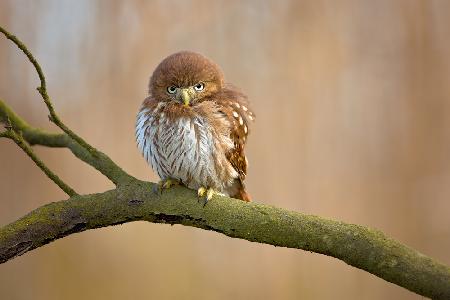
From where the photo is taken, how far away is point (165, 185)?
2014mm

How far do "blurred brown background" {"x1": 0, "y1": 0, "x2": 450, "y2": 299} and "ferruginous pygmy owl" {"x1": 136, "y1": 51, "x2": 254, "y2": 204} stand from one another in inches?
64.0

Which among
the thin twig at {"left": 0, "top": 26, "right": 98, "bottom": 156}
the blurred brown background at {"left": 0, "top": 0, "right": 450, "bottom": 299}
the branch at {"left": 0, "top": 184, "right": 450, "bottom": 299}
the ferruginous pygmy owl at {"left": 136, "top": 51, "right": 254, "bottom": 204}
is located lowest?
the branch at {"left": 0, "top": 184, "right": 450, "bottom": 299}

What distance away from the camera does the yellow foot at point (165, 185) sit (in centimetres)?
189

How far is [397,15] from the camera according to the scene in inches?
175

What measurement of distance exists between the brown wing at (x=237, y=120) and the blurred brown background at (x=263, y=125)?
1.58 meters

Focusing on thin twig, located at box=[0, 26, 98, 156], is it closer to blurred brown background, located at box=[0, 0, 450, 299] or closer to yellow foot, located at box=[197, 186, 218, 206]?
yellow foot, located at box=[197, 186, 218, 206]

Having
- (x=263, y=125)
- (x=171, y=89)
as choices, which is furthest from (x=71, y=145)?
(x=263, y=125)

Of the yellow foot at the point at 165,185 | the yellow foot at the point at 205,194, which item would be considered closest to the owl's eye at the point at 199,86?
the yellow foot at the point at 165,185

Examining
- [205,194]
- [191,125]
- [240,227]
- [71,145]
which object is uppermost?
[191,125]

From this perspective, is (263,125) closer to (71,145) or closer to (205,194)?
(71,145)

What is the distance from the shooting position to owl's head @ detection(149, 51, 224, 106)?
2256 millimetres

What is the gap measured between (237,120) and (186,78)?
25 centimetres

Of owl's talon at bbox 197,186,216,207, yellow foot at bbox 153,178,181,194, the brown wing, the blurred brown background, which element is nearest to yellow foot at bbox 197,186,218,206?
owl's talon at bbox 197,186,216,207

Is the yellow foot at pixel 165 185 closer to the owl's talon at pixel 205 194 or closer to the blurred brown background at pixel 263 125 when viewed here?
the owl's talon at pixel 205 194
